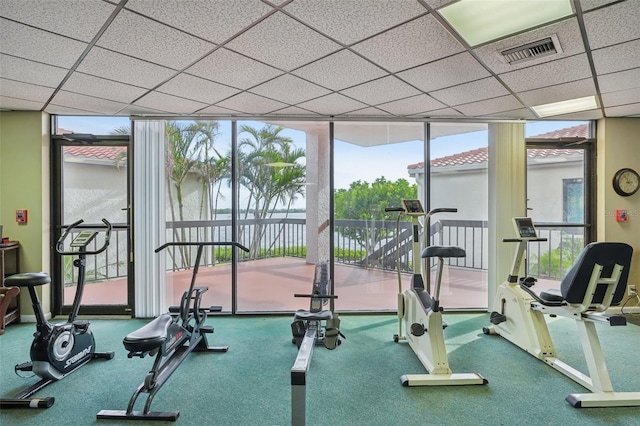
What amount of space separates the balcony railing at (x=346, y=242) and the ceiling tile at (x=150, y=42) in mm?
2189

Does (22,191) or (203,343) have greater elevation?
(22,191)

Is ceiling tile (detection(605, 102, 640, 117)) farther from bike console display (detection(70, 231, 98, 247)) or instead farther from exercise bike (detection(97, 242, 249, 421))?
bike console display (detection(70, 231, 98, 247))

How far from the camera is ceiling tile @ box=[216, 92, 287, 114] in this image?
10.9 feet

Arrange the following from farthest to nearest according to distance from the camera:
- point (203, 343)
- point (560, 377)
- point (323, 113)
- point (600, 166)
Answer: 1. point (600, 166)
2. point (323, 113)
3. point (203, 343)
4. point (560, 377)

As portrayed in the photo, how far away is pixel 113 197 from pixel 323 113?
2904 millimetres

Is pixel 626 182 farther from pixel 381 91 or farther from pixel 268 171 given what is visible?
pixel 268 171

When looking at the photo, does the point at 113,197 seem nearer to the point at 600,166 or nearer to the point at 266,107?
the point at 266,107

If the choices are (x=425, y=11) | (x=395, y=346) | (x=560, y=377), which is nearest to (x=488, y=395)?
(x=560, y=377)

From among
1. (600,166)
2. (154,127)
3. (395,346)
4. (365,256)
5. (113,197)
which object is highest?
(154,127)

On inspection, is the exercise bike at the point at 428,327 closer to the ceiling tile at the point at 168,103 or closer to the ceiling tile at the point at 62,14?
the ceiling tile at the point at 168,103

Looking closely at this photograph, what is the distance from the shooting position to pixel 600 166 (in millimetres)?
4172

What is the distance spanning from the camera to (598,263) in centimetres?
231

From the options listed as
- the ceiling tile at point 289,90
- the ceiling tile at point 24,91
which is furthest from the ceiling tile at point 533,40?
the ceiling tile at point 24,91

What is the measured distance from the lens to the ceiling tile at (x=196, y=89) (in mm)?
2898
